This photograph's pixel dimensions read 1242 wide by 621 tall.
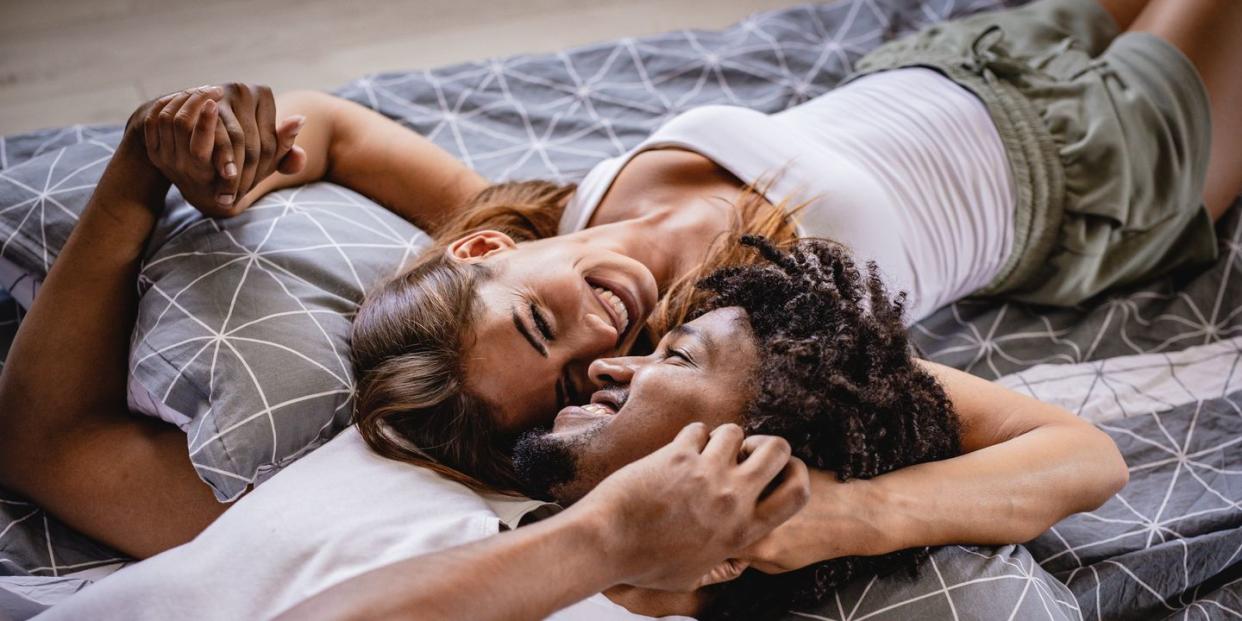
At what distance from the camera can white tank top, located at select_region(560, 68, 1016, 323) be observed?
4.67 ft

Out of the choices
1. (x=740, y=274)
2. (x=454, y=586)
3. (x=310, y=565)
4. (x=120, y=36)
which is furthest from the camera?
(x=120, y=36)

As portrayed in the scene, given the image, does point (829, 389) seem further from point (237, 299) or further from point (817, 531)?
point (237, 299)

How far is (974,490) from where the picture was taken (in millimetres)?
1070

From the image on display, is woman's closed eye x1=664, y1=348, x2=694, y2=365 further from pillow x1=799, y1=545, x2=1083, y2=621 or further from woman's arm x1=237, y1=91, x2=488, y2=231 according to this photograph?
woman's arm x1=237, y1=91, x2=488, y2=231

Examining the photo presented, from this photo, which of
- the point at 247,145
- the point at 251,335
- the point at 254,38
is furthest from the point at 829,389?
the point at 254,38

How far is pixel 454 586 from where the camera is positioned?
0.75 m

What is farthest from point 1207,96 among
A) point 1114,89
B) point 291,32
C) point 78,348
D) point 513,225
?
point 291,32

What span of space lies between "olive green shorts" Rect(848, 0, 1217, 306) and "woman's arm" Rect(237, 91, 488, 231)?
3.31 feet

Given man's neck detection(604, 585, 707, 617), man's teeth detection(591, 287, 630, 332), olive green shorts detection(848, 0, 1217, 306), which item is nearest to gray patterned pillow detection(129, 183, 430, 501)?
man's teeth detection(591, 287, 630, 332)

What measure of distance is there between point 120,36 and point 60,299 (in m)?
1.70

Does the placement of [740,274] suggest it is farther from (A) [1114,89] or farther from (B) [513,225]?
(A) [1114,89]

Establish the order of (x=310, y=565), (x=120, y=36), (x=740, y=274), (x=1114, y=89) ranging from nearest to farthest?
1. (x=310, y=565)
2. (x=740, y=274)
3. (x=1114, y=89)
4. (x=120, y=36)

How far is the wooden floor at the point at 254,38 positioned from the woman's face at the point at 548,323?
4.90ft

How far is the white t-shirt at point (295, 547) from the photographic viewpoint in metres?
0.91
